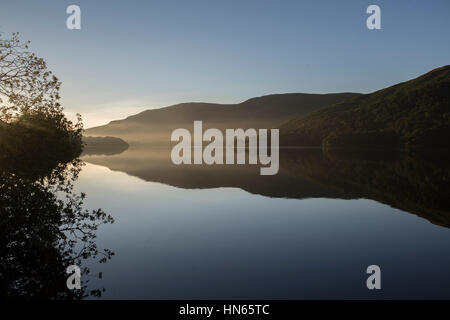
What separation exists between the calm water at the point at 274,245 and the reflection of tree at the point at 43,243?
89 cm

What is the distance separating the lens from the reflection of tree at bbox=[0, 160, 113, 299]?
9.68 metres

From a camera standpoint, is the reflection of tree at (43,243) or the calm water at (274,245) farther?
the calm water at (274,245)

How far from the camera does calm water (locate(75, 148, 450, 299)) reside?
33.3 feet

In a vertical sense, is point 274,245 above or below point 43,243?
below

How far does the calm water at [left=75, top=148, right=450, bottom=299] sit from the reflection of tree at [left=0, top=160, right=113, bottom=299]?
885 mm

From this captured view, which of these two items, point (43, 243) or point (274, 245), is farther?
point (274, 245)

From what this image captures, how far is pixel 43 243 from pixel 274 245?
31.8 feet

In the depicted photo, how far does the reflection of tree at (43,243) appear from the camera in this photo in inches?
381

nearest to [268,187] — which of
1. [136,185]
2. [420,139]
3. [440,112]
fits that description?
[136,185]

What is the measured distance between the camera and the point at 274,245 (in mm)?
14820

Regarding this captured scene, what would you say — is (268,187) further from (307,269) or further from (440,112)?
(440,112)

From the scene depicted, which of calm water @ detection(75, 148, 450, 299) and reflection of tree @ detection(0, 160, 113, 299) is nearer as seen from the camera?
reflection of tree @ detection(0, 160, 113, 299)

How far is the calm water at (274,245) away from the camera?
1014cm
